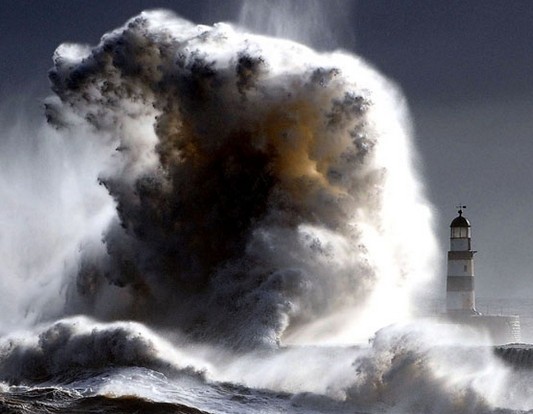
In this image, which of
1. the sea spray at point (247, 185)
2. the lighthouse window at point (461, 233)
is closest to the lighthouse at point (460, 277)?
the lighthouse window at point (461, 233)

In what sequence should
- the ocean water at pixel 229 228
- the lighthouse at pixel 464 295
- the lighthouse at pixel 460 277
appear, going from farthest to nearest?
the lighthouse at pixel 460 277, the lighthouse at pixel 464 295, the ocean water at pixel 229 228

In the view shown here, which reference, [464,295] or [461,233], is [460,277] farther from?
[461,233]

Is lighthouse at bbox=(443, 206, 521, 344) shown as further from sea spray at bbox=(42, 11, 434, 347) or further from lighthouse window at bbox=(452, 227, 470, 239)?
sea spray at bbox=(42, 11, 434, 347)

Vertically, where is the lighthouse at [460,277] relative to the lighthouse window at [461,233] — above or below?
below

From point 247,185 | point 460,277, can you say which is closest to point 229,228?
point 247,185

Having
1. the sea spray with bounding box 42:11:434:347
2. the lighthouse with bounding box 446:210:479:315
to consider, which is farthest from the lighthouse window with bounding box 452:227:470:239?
the sea spray with bounding box 42:11:434:347

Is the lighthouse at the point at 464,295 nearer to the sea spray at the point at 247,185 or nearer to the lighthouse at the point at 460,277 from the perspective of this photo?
the lighthouse at the point at 460,277
